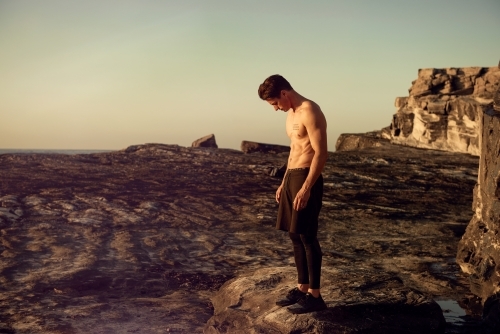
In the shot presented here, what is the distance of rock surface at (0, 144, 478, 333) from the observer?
6.62 metres

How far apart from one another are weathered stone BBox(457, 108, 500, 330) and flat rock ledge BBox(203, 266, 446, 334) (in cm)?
108

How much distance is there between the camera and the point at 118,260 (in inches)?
345

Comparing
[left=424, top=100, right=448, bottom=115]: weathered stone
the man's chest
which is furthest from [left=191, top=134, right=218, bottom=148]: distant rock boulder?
the man's chest

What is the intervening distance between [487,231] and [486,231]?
0.09 metres

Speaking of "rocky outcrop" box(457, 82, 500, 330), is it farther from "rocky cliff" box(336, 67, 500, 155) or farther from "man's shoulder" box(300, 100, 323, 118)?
"rocky cliff" box(336, 67, 500, 155)

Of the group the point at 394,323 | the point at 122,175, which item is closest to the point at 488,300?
the point at 394,323

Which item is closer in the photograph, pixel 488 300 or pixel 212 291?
pixel 488 300

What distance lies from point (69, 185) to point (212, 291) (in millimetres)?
7012

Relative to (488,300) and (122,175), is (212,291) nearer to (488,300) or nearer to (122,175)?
(488,300)

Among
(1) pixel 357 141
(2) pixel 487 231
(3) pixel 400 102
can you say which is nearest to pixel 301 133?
(2) pixel 487 231

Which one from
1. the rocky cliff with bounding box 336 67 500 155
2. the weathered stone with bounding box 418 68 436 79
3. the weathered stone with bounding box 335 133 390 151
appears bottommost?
the weathered stone with bounding box 335 133 390 151

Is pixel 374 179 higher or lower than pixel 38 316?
higher

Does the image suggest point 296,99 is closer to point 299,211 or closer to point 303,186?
point 303,186

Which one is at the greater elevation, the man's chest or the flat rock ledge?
the man's chest
